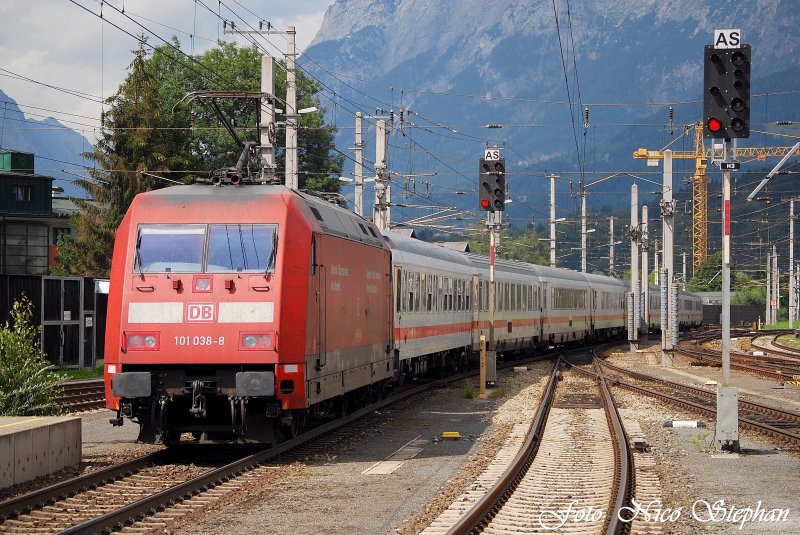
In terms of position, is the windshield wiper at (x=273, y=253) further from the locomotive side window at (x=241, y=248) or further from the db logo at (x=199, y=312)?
the db logo at (x=199, y=312)

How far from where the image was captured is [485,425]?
20.3 m

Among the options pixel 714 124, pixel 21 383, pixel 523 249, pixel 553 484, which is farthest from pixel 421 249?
pixel 523 249

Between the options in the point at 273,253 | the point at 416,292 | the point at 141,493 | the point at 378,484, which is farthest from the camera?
the point at 416,292

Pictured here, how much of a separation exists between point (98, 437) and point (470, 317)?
18.5 metres

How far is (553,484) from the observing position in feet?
43.7

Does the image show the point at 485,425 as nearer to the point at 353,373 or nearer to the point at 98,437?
the point at 353,373

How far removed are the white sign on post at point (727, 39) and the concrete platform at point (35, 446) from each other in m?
9.76

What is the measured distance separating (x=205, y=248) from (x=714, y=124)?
6981mm

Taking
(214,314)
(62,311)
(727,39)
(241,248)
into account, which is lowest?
(214,314)

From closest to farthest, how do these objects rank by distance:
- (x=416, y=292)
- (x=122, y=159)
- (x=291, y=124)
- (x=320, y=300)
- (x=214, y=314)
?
(x=214, y=314)
(x=320, y=300)
(x=416, y=292)
(x=291, y=124)
(x=122, y=159)

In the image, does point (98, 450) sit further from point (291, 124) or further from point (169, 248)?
point (291, 124)

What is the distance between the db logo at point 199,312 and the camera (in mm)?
14383

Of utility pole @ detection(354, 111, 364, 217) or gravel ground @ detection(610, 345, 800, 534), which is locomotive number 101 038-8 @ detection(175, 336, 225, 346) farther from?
utility pole @ detection(354, 111, 364, 217)

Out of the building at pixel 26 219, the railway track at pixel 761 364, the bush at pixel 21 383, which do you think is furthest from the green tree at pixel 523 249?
the bush at pixel 21 383
